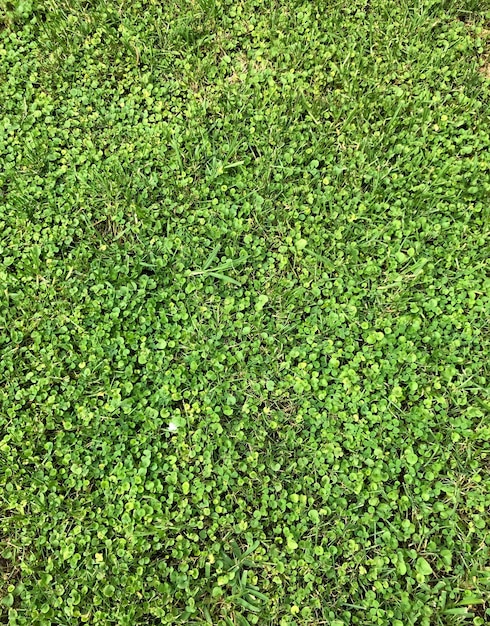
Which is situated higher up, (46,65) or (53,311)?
(46,65)

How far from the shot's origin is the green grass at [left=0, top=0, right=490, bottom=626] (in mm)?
2689

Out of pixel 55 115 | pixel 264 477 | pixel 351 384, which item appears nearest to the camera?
pixel 264 477

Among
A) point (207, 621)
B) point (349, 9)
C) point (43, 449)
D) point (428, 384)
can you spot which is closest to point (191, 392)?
point (43, 449)

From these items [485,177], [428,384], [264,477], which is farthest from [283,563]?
[485,177]

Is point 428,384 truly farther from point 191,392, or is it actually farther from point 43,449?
point 43,449

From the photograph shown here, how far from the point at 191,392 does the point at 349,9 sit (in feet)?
9.44

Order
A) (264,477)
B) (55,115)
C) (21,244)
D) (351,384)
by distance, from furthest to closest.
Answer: (55,115)
(21,244)
(351,384)
(264,477)

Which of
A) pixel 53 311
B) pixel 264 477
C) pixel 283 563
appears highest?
pixel 53 311

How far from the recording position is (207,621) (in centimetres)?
260

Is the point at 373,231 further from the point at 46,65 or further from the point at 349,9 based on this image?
the point at 46,65

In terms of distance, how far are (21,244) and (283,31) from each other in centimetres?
230

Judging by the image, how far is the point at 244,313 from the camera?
3186 millimetres

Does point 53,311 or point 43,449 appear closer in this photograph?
point 43,449

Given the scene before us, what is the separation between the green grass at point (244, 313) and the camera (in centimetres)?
269
